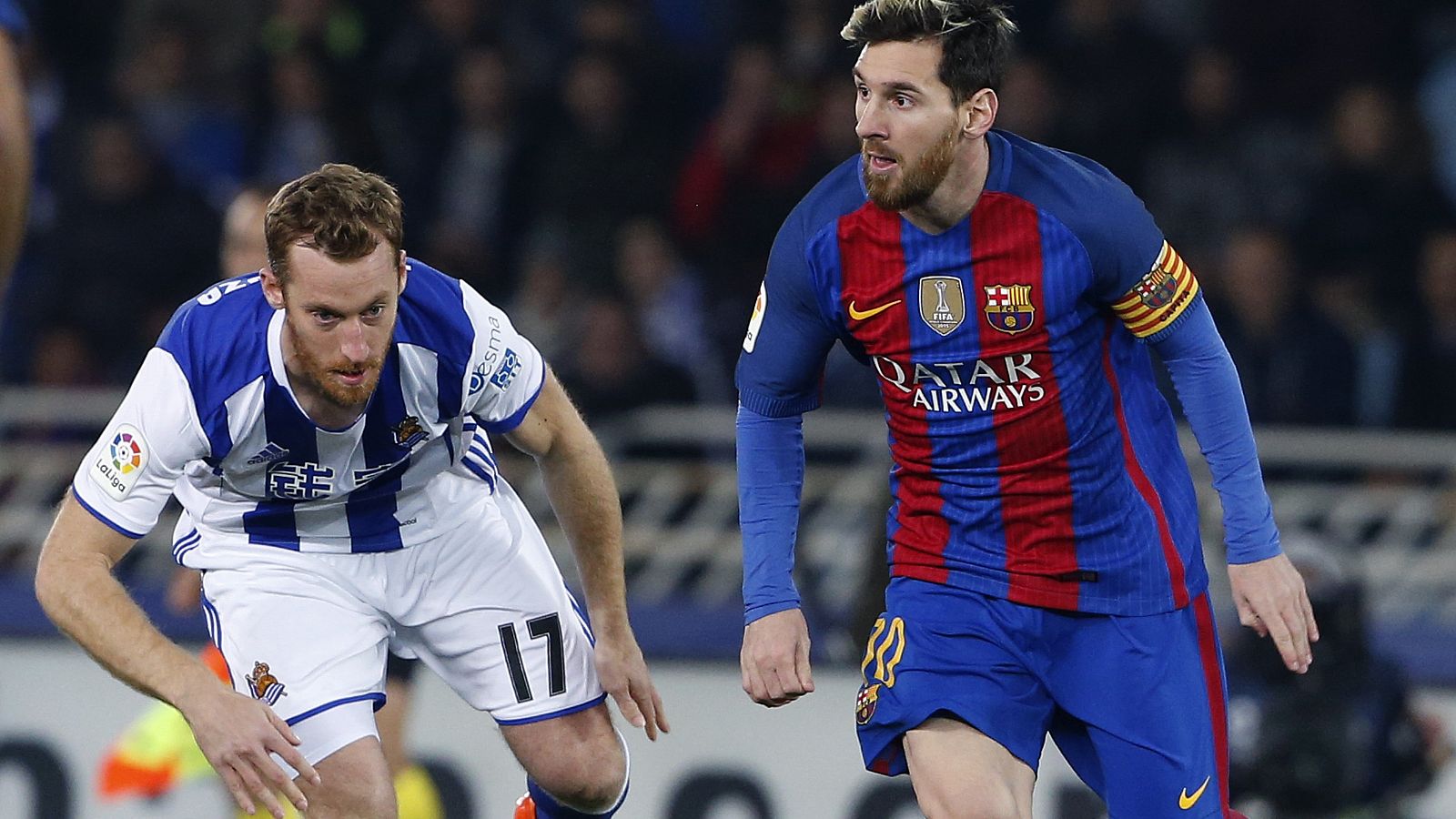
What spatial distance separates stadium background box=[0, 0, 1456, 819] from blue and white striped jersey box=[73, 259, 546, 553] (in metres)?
2.24

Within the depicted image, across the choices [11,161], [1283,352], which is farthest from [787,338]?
[1283,352]

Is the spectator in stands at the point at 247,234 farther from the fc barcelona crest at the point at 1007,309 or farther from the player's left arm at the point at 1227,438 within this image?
the player's left arm at the point at 1227,438

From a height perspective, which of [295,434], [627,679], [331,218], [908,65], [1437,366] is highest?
[908,65]

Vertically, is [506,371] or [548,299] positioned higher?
[506,371]

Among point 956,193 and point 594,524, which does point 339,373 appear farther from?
point 956,193

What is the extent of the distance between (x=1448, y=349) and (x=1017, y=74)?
224cm

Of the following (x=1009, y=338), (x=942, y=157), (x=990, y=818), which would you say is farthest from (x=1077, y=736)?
(x=942, y=157)

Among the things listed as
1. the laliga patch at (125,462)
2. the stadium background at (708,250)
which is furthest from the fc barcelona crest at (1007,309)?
the stadium background at (708,250)

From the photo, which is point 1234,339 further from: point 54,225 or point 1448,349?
point 54,225

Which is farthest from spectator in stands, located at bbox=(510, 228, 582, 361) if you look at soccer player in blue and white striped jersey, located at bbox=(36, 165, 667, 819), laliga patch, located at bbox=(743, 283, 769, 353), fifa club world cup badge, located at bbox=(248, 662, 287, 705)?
laliga patch, located at bbox=(743, 283, 769, 353)

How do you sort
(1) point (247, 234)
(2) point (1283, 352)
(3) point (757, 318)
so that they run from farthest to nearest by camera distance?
(2) point (1283, 352)
(1) point (247, 234)
(3) point (757, 318)

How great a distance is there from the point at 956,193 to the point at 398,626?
1.77m

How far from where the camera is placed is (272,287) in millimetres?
4422

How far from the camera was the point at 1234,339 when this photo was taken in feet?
27.2
